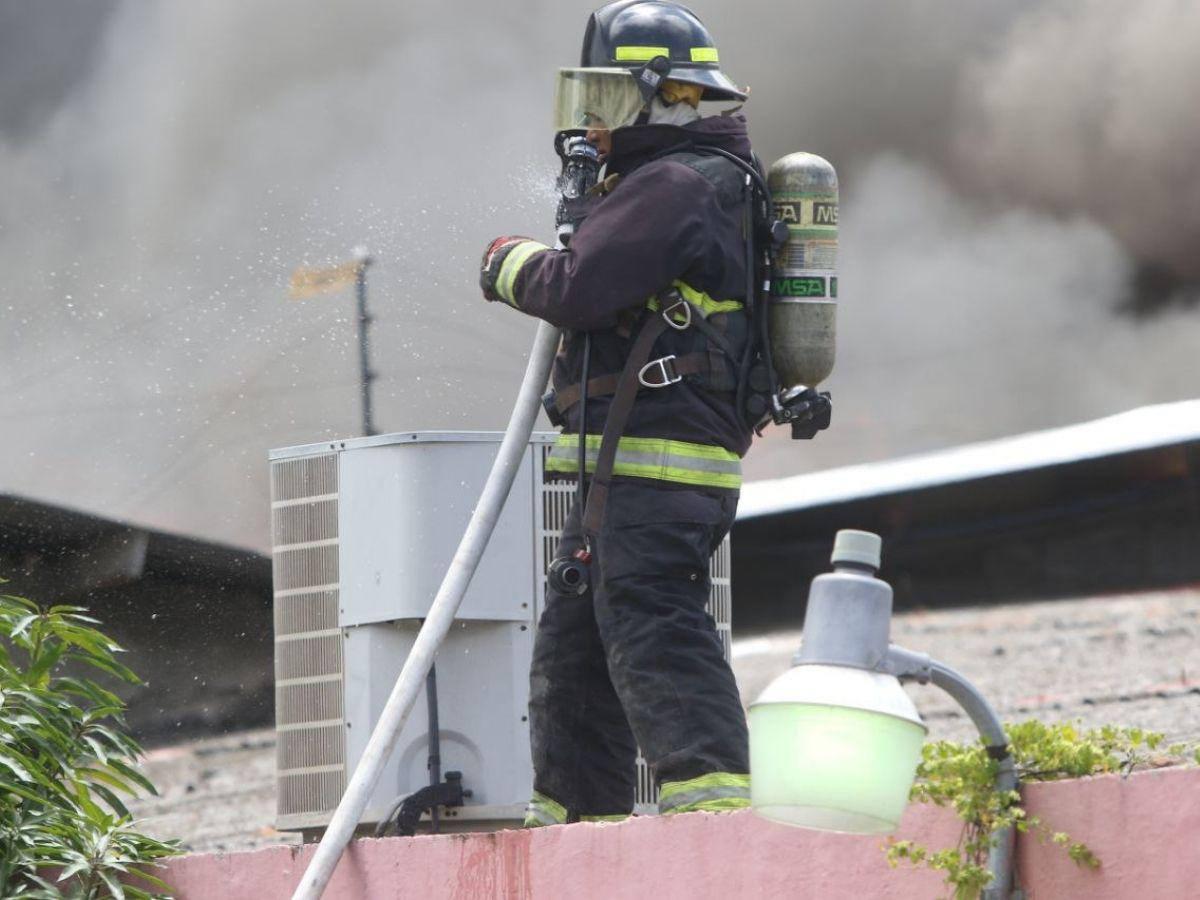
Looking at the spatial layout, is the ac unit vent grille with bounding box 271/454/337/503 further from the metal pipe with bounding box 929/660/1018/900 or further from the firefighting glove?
the metal pipe with bounding box 929/660/1018/900

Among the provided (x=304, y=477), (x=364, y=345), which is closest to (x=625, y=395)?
(x=304, y=477)

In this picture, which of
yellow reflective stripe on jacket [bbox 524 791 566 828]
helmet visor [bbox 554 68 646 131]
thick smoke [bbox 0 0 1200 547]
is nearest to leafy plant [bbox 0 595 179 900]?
yellow reflective stripe on jacket [bbox 524 791 566 828]

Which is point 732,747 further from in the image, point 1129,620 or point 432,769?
point 1129,620

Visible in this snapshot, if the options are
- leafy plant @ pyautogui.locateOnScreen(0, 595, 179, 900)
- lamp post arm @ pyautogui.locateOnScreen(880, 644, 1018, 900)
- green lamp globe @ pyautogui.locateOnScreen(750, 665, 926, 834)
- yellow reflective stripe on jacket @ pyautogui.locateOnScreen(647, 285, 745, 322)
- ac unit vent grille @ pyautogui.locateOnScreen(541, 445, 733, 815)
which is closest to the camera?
green lamp globe @ pyautogui.locateOnScreen(750, 665, 926, 834)

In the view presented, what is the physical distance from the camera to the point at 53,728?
386 centimetres

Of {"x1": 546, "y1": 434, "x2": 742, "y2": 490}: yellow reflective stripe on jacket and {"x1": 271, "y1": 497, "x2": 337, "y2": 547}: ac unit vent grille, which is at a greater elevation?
{"x1": 271, "y1": 497, "x2": 337, "y2": 547}: ac unit vent grille

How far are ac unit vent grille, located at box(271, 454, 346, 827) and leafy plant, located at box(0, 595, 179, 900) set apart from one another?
34 cm

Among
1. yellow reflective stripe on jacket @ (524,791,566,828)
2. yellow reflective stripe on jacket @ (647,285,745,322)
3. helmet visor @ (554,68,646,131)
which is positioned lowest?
yellow reflective stripe on jacket @ (524,791,566,828)

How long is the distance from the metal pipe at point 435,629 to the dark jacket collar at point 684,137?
0.98 ft

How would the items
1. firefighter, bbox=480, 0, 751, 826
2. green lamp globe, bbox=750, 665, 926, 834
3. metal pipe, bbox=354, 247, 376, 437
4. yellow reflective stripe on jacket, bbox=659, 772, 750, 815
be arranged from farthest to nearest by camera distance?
metal pipe, bbox=354, 247, 376, 437
firefighter, bbox=480, 0, 751, 826
yellow reflective stripe on jacket, bbox=659, 772, 750, 815
green lamp globe, bbox=750, 665, 926, 834

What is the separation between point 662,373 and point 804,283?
0.26 meters

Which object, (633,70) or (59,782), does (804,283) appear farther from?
(59,782)

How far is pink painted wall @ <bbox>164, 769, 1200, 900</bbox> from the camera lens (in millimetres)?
2500

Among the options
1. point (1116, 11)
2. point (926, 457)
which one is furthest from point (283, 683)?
point (1116, 11)
